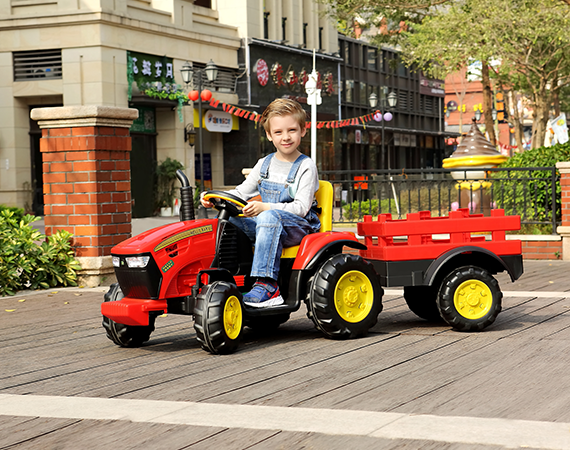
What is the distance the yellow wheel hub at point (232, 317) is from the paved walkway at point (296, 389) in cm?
17

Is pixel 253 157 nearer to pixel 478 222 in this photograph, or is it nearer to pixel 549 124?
pixel 549 124

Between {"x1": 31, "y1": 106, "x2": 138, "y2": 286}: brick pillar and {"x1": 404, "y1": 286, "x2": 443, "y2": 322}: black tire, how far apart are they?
4251 millimetres

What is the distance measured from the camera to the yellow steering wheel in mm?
5870

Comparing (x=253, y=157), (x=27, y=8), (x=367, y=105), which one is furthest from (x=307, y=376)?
(x=367, y=105)

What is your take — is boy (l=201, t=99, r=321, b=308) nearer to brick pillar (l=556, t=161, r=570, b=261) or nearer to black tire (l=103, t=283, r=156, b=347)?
black tire (l=103, t=283, r=156, b=347)

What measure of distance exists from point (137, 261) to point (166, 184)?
2619 centimetres

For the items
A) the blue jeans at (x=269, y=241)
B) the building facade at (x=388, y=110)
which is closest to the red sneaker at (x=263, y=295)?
the blue jeans at (x=269, y=241)

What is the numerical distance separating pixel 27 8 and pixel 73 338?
25.0 meters

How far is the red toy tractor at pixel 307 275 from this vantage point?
5.70 meters

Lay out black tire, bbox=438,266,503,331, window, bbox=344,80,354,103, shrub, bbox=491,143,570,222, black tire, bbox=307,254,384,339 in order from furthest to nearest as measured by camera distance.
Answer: window, bbox=344,80,354,103 < shrub, bbox=491,143,570,222 < black tire, bbox=438,266,503,331 < black tire, bbox=307,254,384,339

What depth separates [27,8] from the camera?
96.4 ft

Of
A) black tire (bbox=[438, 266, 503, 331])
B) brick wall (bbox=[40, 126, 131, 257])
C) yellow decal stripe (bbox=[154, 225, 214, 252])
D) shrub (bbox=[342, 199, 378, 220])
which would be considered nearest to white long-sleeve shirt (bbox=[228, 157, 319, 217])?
yellow decal stripe (bbox=[154, 225, 214, 252])

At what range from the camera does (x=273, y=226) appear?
19.5ft

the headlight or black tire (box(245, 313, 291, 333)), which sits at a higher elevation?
the headlight
